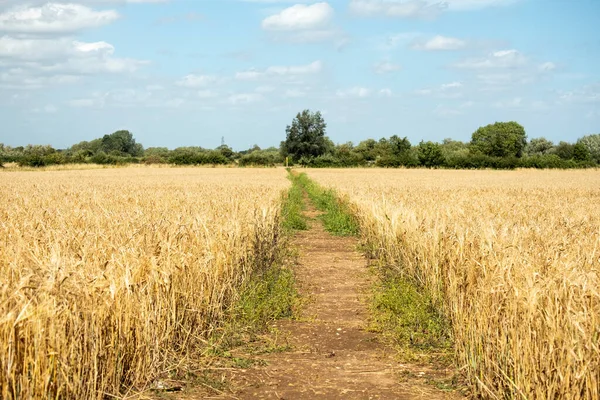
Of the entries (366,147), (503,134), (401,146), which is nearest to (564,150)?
(503,134)

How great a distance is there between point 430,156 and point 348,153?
29.3 m

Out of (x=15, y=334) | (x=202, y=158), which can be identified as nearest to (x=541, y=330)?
(x=15, y=334)

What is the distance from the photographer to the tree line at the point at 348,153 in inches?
2894

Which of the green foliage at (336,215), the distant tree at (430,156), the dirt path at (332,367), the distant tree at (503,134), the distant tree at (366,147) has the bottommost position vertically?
the dirt path at (332,367)

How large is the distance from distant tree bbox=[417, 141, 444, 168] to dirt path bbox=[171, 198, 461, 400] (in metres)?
67.7

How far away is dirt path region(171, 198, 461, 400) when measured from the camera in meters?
5.56

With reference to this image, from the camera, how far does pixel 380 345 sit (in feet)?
23.0

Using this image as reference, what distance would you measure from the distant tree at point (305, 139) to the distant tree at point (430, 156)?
27019mm

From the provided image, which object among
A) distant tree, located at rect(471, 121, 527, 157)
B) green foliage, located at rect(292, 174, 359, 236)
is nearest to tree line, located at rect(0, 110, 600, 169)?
distant tree, located at rect(471, 121, 527, 157)

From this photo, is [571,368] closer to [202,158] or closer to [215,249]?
[215,249]

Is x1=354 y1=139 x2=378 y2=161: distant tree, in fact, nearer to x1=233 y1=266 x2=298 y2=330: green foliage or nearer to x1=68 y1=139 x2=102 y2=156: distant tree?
x1=68 y1=139 x2=102 y2=156: distant tree

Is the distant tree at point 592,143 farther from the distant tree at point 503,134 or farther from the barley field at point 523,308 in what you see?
the barley field at point 523,308

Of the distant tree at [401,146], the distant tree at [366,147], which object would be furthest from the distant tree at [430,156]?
the distant tree at [366,147]

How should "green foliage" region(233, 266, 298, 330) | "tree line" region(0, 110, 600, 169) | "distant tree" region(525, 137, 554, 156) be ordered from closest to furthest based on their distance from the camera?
"green foliage" region(233, 266, 298, 330), "tree line" region(0, 110, 600, 169), "distant tree" region(525, 137, 554, 156)
